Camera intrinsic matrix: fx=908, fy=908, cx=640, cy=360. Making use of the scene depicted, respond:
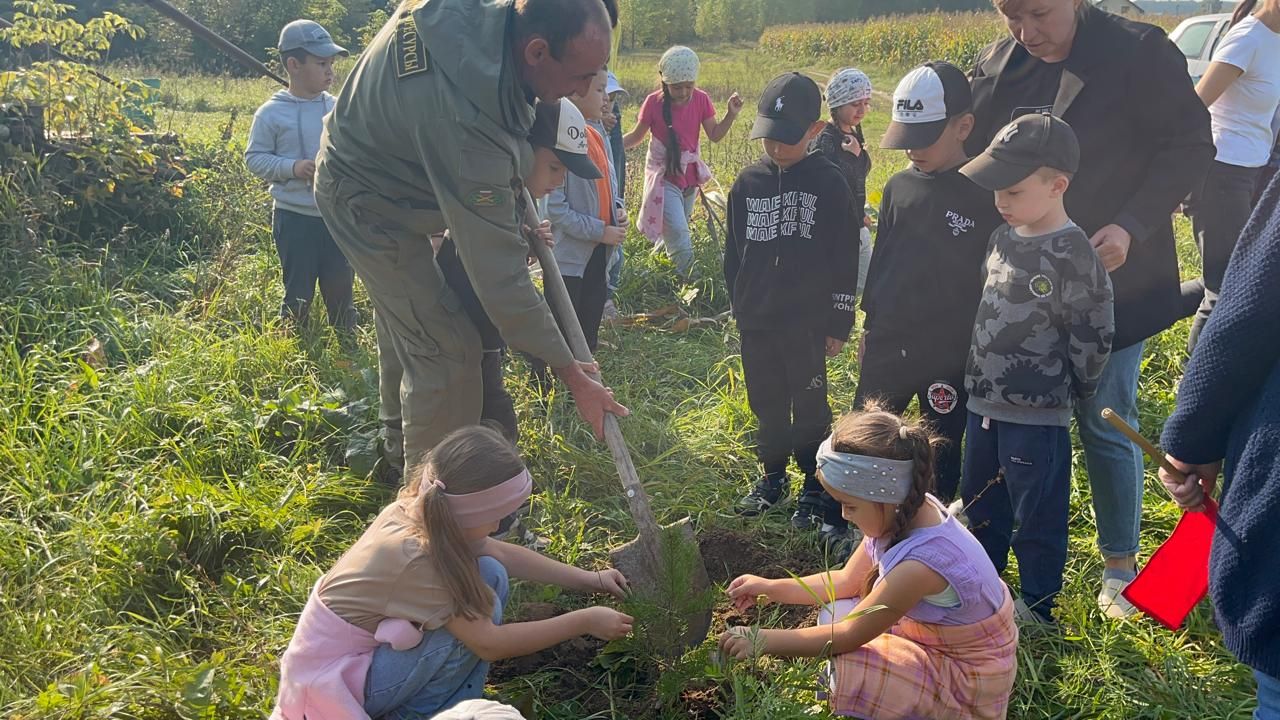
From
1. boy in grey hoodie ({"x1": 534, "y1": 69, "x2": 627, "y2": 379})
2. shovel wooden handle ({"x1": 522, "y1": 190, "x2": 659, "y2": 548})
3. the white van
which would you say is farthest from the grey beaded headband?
the white van

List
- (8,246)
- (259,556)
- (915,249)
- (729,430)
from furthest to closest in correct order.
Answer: (8,246), (729,430), (259,556), (915,249)

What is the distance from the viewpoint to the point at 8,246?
17.5 feet

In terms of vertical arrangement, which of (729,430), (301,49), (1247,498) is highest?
(301,49)

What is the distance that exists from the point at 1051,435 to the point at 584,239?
2.29 meters

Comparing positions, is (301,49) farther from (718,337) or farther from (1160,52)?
(1160,52)

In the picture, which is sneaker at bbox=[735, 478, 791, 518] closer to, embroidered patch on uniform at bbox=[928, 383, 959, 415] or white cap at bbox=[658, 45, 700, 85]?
embroidered patch on uniform at bbox=[928, 383, 959, 415]

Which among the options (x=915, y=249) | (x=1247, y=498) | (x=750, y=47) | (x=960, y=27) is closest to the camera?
(x=1247, y=498)

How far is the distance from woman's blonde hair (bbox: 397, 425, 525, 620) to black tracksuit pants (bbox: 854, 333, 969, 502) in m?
1.46

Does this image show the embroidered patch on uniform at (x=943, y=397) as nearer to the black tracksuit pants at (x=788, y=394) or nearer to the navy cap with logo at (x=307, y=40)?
the black tracksuit pants at (x=788, y=394)

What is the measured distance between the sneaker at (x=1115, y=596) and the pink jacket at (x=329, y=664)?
2.16 meters

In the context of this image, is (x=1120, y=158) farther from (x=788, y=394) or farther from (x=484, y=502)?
(x=484, y=502)

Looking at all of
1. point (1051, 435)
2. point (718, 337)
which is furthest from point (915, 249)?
point (718, 337)

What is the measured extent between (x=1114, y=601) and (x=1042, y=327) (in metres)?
1.01

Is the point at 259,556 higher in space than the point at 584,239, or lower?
lower
